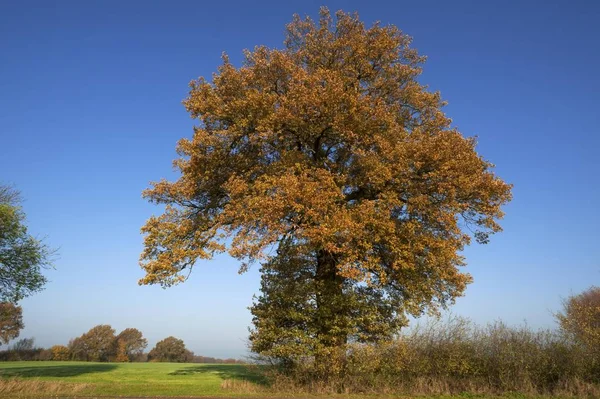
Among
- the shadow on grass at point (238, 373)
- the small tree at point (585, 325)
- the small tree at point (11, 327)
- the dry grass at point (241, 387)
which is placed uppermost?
the small tree at point (11, 327)

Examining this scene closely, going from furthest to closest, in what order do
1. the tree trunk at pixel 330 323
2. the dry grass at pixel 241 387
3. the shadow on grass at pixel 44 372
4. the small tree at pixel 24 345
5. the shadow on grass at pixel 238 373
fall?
the small tree at pixel 24 345, the shadow on grass at pixel 44 372, the shadow on grass at pixel 238 373, the dry grass at pixel 241 387, the tree trunk at pixel 330 323

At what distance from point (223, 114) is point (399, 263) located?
981cm

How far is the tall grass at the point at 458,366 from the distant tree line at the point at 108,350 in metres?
38.6

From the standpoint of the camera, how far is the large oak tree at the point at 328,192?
17141mm

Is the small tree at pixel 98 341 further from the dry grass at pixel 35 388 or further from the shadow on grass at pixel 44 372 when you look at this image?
the dry grass at pixel 35 388

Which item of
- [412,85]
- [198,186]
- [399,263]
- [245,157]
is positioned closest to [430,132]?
[412,85]

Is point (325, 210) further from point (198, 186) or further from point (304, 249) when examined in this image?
point (198, 186)

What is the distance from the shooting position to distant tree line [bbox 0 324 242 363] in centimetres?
5609

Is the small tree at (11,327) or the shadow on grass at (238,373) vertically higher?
the small tree at (11,327)

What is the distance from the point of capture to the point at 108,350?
69.7m

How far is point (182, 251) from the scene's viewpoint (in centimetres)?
1853

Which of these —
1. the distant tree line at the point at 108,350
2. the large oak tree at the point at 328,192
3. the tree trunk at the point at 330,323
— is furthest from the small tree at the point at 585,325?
the distant tree line at the point at 108,350

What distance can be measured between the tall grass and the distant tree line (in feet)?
127

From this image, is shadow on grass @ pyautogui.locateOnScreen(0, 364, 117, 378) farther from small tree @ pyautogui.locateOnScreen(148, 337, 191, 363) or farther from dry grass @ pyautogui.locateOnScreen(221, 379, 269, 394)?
small tree @ pyautogui.locateOnScreen(148, 337, 191, 363)
